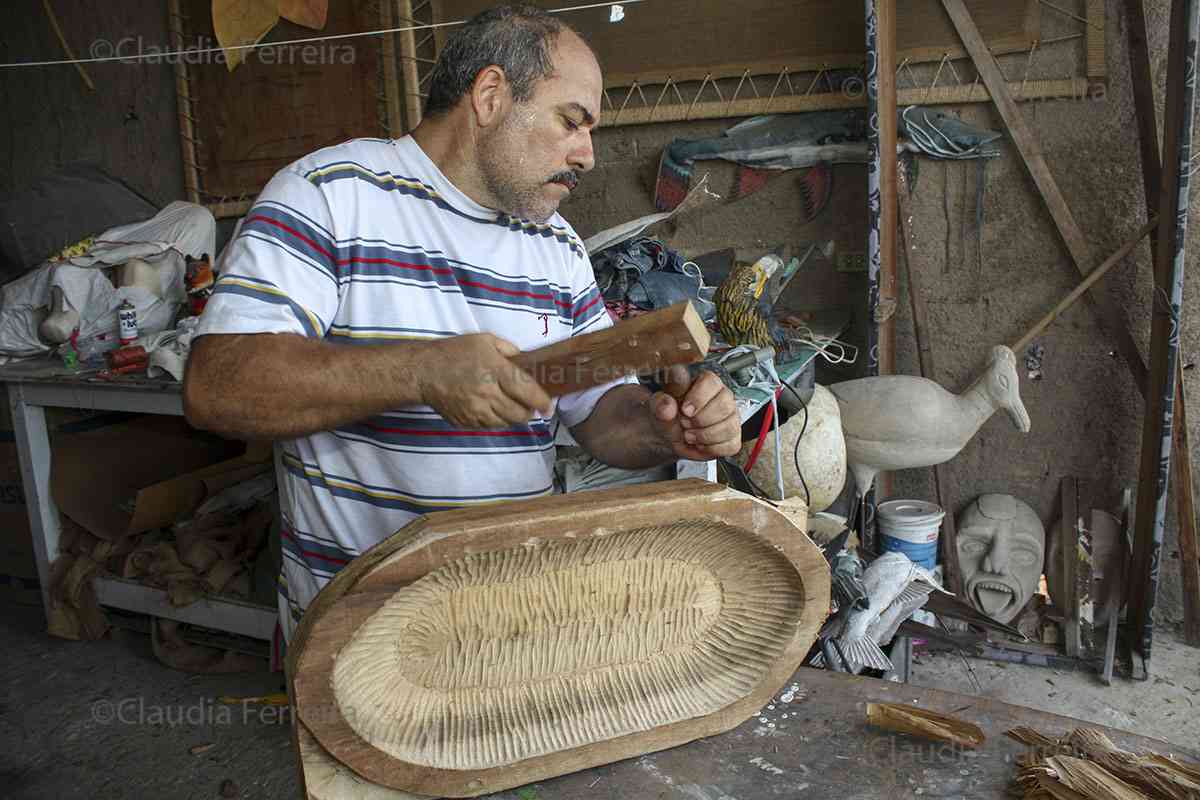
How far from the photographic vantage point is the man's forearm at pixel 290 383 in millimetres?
1072

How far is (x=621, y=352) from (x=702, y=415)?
42 centimetres

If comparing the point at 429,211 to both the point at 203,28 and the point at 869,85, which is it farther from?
the point at 203,28

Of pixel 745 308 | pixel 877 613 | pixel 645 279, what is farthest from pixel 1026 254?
pixel 877 613

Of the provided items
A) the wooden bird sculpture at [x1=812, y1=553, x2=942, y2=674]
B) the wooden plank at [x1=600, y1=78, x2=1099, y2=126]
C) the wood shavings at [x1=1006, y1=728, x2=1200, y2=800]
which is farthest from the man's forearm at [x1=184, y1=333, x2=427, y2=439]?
the wooden plank at [x1=600, y1=78, x2=1099, y2=126]

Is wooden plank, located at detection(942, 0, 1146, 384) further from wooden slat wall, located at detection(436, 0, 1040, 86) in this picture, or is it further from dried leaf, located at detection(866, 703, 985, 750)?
dried leaf, located at detection(866, 703, 985, 750)

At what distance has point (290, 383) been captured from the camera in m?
1.09

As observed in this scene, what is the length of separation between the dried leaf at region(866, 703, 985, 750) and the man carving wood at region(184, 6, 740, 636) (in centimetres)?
44

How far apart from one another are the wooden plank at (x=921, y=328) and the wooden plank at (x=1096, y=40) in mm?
682

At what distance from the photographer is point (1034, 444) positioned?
325 cm

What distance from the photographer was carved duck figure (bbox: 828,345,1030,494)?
2.78m

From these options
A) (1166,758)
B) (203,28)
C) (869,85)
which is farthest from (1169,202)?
(203,28)

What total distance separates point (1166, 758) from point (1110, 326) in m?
2.33

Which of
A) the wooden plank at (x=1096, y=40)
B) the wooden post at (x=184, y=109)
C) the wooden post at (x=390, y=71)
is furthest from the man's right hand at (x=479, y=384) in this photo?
the wooden post at (x=184, y=109)

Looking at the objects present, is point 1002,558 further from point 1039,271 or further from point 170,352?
point 170,352
